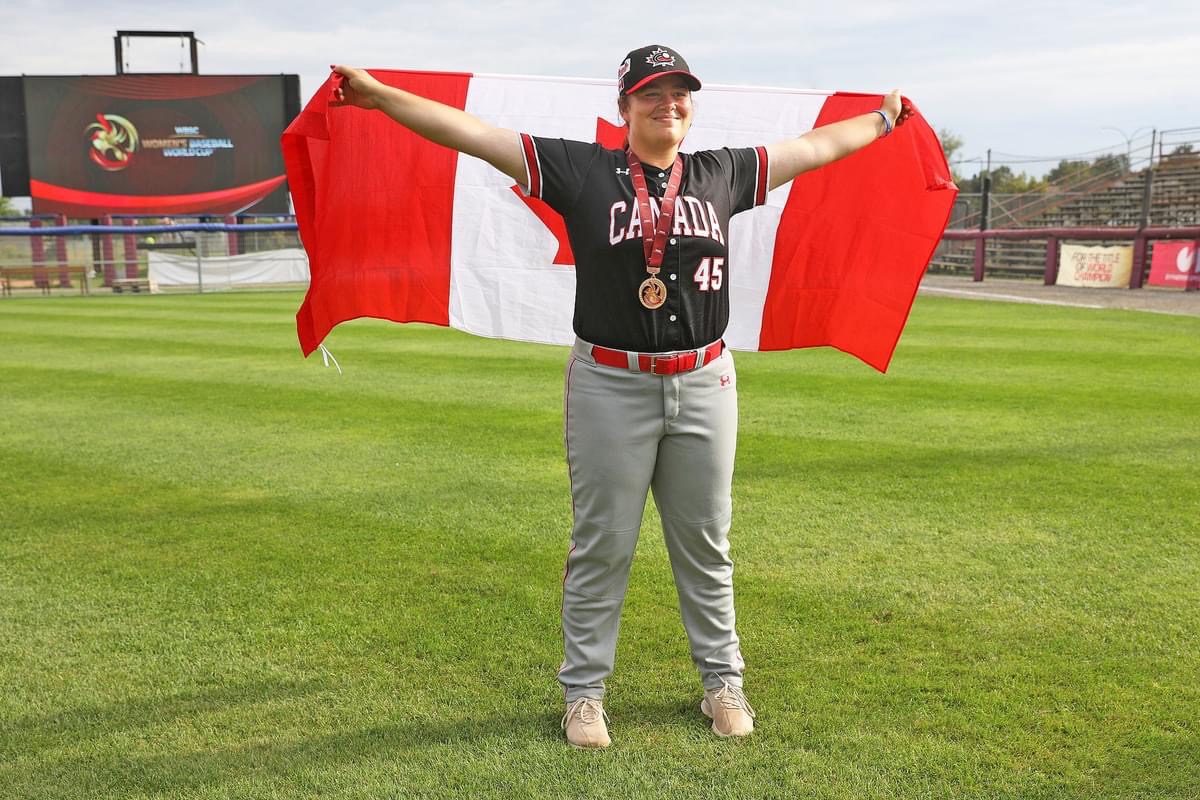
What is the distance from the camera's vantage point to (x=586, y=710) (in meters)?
3.32

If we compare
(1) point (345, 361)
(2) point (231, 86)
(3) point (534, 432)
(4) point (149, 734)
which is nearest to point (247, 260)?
(2) point (231, 86)

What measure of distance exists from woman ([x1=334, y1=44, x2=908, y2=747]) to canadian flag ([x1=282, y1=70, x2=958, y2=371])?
116 centimetres

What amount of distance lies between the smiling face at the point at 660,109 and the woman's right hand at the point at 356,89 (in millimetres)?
741

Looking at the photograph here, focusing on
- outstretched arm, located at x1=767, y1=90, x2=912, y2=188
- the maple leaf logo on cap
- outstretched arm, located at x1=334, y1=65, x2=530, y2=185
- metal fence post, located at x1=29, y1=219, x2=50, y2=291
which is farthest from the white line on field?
metal fence post, located at x1=29, y1=219, x2=50, y2=291

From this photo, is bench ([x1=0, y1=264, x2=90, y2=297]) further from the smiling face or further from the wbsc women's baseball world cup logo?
the smiling face

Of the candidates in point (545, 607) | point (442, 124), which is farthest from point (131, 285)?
point (442, 124)

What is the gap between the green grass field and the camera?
318 cm

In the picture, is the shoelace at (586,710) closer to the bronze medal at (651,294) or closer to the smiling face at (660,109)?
the bronze medal at (651,294)

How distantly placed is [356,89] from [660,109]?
90cm

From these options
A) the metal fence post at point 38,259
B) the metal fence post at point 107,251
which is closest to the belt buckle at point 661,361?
the metal fence post at point 38,259

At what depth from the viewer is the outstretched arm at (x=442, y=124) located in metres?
3.09

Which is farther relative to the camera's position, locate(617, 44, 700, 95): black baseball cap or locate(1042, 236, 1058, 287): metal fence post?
locate(1042, 236, 1058, 287): metal fence post

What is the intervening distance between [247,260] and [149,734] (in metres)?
31.6

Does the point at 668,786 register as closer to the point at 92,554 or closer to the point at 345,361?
the point at 92,554
